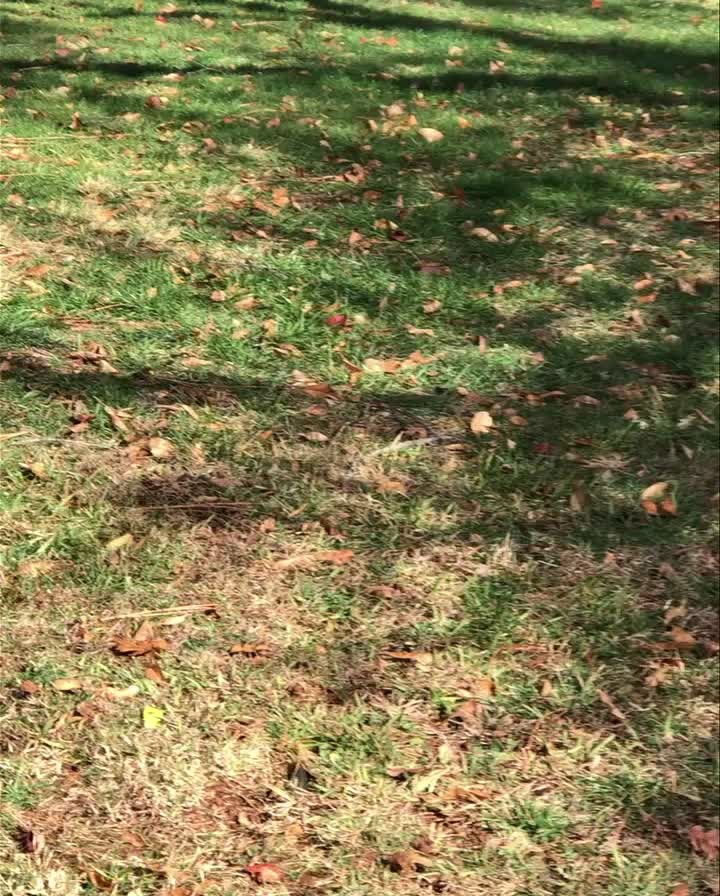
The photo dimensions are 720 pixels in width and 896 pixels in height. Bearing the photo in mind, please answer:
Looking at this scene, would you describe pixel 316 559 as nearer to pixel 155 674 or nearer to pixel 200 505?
pixel 200 505

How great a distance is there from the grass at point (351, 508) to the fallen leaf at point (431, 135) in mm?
63

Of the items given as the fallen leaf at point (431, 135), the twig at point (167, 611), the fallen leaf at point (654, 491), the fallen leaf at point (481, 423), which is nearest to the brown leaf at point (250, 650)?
the twig at point (167, 611)

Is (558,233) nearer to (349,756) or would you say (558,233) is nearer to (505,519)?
(505,519)

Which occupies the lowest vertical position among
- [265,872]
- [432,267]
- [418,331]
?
[265,872]

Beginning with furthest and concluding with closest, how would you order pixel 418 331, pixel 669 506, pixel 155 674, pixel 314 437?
pixel 418 331, pixel 314 437, pixel 669 506, pixel 155 674

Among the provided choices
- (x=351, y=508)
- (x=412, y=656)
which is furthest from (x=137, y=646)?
(x=351, y=508)

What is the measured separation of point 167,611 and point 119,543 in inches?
13.0

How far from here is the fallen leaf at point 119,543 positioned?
323 cm

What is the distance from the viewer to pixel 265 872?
2.39 metres

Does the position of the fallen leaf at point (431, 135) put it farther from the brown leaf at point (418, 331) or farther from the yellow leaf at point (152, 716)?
the yellow leaf at point (152, 716)

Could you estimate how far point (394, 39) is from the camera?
8.71 m

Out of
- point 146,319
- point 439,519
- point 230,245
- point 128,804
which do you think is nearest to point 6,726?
point 128,804

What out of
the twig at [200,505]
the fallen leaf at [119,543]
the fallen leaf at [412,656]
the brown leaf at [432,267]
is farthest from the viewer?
the brown leaf at [432,267]

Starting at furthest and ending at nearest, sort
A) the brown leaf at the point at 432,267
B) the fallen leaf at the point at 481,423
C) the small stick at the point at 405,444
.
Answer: the brown leaf at the point at 432,267
the fallen leaf at the point at 481,423
the small stick at the point at 405,444
